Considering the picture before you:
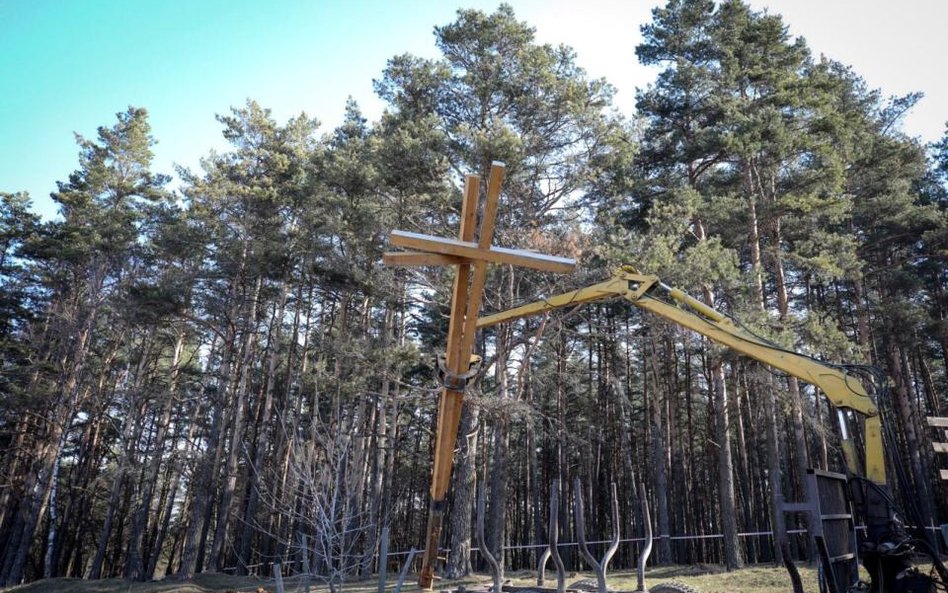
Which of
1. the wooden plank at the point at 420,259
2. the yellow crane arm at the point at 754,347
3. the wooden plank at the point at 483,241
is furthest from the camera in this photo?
the yellow crane arm at the point at 754,347

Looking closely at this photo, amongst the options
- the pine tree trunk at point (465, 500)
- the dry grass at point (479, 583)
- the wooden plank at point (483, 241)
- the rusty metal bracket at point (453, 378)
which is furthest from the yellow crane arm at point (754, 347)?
the pine tree trunk at point (465, 500)

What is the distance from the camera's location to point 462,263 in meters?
4.25

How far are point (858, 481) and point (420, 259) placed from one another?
4.83m

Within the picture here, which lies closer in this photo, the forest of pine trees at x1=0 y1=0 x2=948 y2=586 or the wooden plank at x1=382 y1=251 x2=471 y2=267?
the wooden plank at x1=382 y1=251 x2=471 y2=267

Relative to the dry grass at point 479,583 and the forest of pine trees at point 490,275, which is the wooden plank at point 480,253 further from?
the dry grass at point 479,583

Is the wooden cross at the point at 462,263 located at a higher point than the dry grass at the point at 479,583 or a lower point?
higher

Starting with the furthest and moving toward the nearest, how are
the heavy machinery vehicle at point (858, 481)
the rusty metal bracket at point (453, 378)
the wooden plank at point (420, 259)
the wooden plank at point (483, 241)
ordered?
the heavy machinery vehicle at point (858, 481) < the rusty metal bracket at point (453, 378) < the wooden plank at point (420, 259) < the wooden plank at point (483, 241)

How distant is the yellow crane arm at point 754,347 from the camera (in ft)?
20.3

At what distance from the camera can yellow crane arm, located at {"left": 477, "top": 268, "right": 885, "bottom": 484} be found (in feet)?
20.3

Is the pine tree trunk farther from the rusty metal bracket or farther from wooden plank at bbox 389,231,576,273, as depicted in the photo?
wooden plank at bbox 389,231,576,273

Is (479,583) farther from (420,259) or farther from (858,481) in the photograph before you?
(420,259)

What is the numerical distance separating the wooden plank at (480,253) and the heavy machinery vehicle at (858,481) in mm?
2999

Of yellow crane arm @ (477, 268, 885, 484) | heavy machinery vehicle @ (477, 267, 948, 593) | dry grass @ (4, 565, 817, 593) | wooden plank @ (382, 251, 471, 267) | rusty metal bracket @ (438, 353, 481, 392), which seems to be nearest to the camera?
wooden plank @ (382, 251, 471, 267)

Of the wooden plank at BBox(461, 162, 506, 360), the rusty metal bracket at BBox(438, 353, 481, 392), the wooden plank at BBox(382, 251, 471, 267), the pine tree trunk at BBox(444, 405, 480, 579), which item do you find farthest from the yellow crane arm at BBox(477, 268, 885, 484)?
the pine tree trunk at BBox(444, 405, 480, 579)
